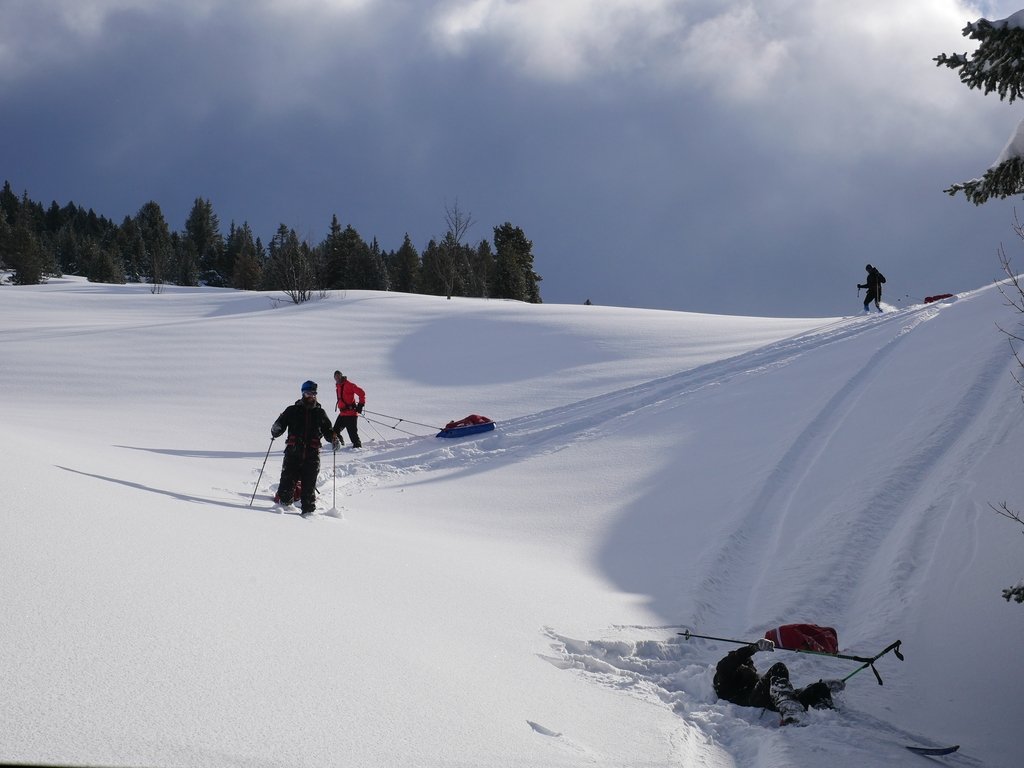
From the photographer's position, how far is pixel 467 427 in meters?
14.1

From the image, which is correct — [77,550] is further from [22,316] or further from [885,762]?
[22,316]

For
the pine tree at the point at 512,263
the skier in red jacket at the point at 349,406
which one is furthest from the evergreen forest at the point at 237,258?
the skier in red jacket at the point at 349,406

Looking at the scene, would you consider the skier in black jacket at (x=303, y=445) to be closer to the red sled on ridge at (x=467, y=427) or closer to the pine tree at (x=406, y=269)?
the red sled on ridge at (x=467, y=427)

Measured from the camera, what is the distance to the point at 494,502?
10.7 m

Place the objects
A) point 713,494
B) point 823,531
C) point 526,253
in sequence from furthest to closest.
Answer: point 526,253
point 713,494
point 823,531

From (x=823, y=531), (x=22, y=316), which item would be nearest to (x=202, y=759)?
(x=823, y=531)

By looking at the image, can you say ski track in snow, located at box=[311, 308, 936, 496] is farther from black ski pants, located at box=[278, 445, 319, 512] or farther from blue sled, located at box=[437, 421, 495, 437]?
black ski pants, located at box=[278, 445, 319, 512]

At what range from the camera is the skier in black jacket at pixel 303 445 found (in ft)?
29.4

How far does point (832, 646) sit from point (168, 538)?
16.9ft

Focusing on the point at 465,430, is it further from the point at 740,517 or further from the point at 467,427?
the point at 740,517

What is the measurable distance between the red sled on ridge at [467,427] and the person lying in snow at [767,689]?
30.8 feet

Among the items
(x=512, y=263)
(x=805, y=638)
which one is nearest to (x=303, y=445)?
(x=805, y=638)

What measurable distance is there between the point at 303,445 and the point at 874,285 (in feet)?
65.8

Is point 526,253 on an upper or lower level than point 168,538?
upper
